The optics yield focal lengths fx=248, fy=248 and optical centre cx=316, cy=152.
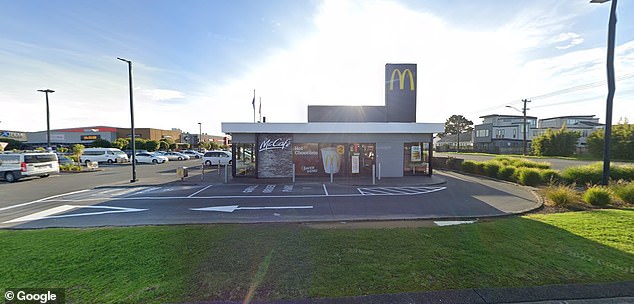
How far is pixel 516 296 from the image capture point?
301cm

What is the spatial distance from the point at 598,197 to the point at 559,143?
125 feet

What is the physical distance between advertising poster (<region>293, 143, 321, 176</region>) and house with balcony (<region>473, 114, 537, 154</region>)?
4987 cm

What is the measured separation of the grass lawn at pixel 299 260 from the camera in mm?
3130

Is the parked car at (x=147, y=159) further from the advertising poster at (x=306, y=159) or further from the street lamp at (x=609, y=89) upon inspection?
the street lamp at (x=609, y=89)

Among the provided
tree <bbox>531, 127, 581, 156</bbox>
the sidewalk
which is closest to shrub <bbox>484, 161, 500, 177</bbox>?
the sidewalk

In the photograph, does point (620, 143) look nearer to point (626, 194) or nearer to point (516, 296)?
point (626, 194)

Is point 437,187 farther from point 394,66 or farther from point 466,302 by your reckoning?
point 466,302

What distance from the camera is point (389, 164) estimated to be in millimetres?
15719

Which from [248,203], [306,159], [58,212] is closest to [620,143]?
[306,159]

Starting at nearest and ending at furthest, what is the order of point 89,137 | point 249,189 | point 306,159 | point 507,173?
point 249,189 → point 507,173 → point 306,159 → point 89,137

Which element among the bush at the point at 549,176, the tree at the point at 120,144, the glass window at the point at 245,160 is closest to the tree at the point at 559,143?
the bush at the point at 549,176

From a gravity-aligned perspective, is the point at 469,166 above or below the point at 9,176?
above

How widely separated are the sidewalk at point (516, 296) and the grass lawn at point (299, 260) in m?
0.11

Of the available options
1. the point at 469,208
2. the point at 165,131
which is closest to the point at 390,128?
the point at 469,208
